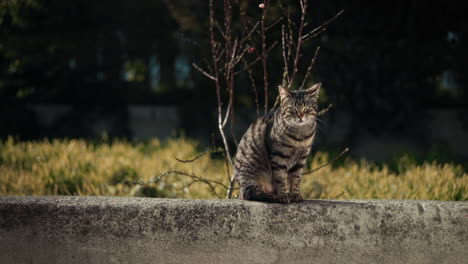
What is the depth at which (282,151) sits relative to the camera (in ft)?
9.75

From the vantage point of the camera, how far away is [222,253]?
2830 mm

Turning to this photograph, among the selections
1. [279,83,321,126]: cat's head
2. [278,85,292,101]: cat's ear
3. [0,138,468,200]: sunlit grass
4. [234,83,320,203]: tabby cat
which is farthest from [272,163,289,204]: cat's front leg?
[0,138,468,200]: sunlit grass

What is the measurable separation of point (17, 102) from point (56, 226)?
26.8ft

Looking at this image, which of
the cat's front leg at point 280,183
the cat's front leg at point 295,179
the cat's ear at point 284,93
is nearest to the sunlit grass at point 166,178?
the cat's front leg at point 295,179

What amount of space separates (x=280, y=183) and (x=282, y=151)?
19cm

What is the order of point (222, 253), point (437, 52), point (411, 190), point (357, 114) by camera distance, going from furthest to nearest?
1. point (357, 114)
2. point (437, 52)
3. point (411, 190)
4. point (222, 253)

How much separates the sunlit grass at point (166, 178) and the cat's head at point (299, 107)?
1189 mm

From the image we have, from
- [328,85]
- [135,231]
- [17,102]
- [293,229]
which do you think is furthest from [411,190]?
[17,102]

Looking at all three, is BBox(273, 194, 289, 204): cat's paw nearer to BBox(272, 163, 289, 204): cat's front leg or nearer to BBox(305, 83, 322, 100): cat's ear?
BBox(272, 163, 289, 204): cat's front leg

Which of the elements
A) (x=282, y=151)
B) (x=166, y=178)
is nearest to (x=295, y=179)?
(x=282, y=151)

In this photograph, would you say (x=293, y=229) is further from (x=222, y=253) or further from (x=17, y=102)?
(x=17, y=102)

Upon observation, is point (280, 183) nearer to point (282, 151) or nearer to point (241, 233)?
point (282, 151)

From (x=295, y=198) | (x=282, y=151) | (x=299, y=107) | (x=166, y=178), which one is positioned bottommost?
(x=166, y=178)

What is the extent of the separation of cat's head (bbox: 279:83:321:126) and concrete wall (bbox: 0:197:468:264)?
0.50 m
